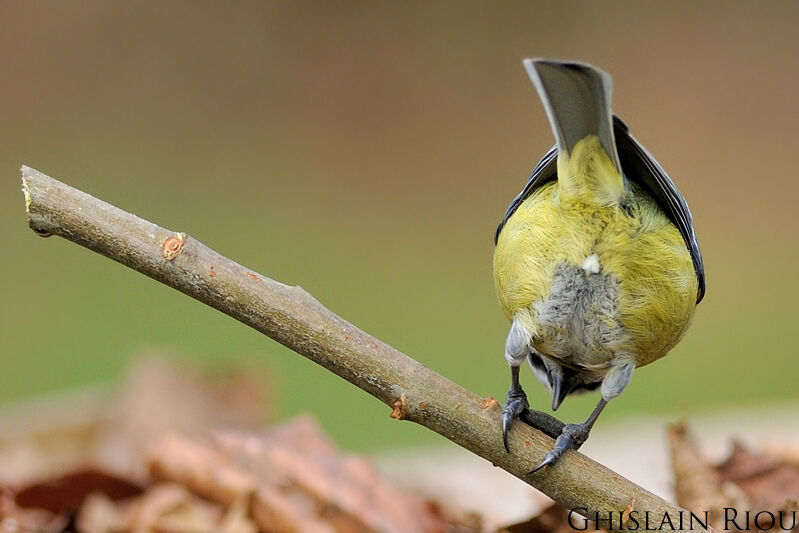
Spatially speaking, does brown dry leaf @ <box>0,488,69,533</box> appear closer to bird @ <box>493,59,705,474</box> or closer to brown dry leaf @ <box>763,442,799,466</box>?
bird @ <box>493,59,705,474</box>

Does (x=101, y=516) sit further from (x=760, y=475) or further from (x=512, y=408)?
(x=760, y=475)

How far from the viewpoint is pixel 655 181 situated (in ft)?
6.44

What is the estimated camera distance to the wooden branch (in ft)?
5.19

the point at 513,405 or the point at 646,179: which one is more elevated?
the point at 646,179

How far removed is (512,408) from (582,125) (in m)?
0.55

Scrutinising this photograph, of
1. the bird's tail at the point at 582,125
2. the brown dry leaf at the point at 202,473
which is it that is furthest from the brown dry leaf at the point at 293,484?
the bird's tail at the point at 582,125

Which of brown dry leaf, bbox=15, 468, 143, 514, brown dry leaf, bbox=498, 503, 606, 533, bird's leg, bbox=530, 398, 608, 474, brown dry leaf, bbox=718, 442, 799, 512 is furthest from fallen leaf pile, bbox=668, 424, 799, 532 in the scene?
brown dry leaf, bbox=15, 468, 143, 514

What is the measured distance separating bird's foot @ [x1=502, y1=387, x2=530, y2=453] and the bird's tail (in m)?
0.41

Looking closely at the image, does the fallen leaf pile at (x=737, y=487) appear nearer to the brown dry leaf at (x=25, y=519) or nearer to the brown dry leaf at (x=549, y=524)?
the brown dry leaf at (x=549, y=524)

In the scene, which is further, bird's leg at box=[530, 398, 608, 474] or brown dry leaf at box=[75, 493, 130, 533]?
brown dry leaf at box=[75, 493, 130, 533]

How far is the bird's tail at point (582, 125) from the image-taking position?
67.2 inches

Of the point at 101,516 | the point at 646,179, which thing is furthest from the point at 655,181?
the point at 101,516

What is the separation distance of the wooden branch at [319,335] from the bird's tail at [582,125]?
1.71 ft

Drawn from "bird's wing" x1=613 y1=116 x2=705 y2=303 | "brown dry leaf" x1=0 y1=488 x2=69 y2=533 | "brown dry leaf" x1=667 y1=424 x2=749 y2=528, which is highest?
"bird's wing" x1=613 y1=116 x2=705 y2=303
